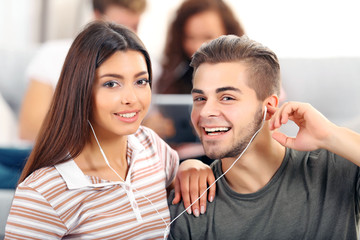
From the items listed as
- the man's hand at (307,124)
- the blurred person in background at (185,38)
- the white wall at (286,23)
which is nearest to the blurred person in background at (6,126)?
the white wall at (286,23)

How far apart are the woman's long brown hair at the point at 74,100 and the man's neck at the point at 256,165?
440 millimetres

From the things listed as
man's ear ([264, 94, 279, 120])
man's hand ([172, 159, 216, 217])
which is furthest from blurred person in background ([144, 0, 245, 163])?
man's ear ([264, 94, 279, 120])

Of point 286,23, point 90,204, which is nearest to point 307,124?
point 90,204

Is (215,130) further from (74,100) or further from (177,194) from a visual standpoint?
(74,100)

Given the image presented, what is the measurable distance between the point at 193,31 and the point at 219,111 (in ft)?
4.31

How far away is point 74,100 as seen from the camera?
1.17 metres

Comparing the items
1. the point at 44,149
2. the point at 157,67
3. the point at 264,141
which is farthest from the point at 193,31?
the point at 44,149

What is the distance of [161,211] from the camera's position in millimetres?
1309

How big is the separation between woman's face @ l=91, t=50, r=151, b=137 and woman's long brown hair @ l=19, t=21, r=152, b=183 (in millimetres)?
21

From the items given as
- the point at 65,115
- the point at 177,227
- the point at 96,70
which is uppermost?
the point at 96,70

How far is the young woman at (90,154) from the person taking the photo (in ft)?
3.64

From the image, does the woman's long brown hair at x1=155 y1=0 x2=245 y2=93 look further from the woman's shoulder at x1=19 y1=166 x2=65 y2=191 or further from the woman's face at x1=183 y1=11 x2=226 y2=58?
the woman's shoulder at x1=19 y1=166 x2=65 y2=191

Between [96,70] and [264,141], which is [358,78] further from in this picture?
[96,70]

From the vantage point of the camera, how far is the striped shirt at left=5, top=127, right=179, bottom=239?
42.9 inches
